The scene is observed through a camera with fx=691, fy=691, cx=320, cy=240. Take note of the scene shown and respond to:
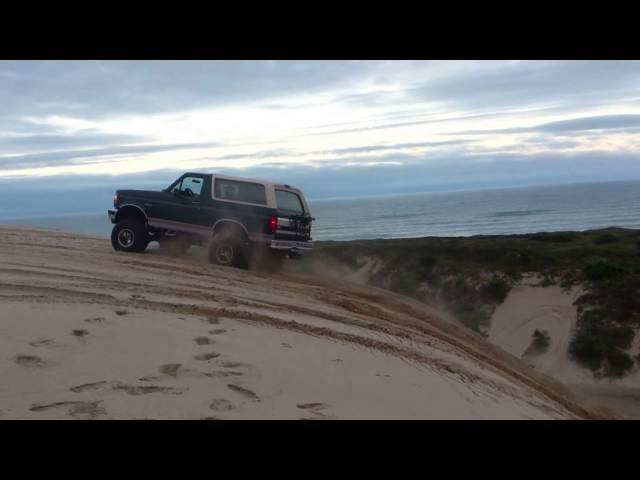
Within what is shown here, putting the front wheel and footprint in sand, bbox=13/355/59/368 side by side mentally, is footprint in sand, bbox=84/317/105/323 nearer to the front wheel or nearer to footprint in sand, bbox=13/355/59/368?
footprint in sand, bbox=13/355/59/368

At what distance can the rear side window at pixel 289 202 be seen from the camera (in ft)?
48.7

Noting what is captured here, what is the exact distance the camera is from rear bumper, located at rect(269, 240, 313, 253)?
14.3 metres

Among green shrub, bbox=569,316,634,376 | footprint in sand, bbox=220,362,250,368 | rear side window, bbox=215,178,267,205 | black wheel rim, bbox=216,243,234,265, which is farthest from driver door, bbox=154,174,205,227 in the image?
→ green shrub, bbox=569,316,634,376

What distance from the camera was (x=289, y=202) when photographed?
15.2 meters

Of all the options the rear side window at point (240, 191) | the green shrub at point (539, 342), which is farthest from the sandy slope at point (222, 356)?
the green shrub at point (539, 342)

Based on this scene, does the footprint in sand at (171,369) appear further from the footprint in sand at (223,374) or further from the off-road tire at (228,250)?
the off-road tire at (228,250)

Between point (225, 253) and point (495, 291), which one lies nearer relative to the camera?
point (225, 253)

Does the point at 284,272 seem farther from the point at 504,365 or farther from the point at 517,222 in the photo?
the point at 517,222

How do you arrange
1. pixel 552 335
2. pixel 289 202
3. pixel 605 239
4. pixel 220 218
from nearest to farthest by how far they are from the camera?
pixel 220 218
pixel 289 202
pixel 552 335
pixel 605 239

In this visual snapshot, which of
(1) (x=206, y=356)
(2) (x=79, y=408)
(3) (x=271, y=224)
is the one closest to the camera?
(2) (x=79, y=408)

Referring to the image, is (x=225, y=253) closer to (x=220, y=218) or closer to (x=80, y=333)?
(x=220, y=218)

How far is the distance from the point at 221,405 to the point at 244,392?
1.38 ft

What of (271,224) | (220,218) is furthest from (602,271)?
(220,218)
